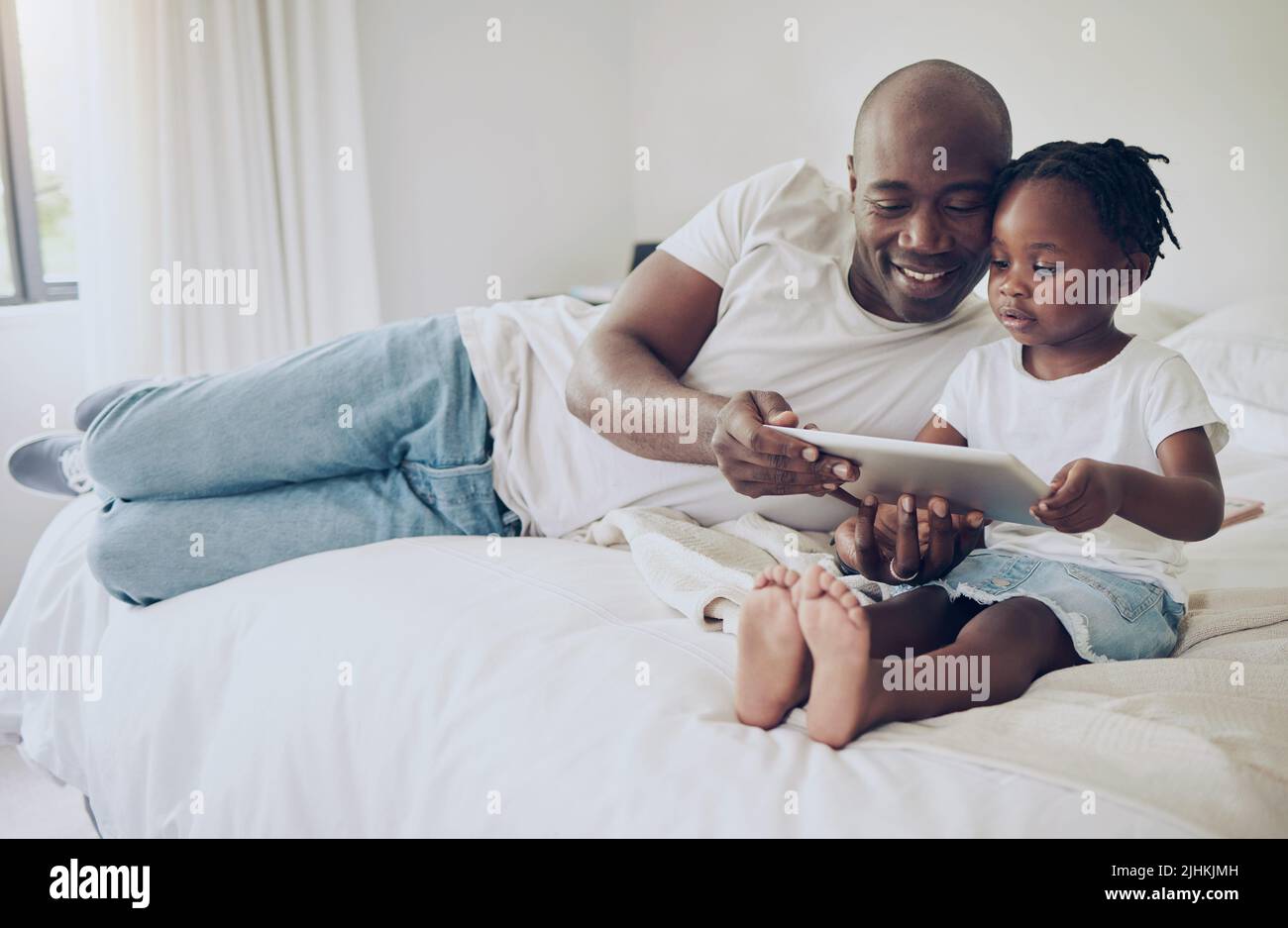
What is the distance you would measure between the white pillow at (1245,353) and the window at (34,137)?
239 cm

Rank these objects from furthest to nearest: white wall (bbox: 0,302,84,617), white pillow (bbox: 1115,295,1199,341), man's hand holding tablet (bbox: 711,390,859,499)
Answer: white wall (bbox: 0,302,84,617)
white pillow (bbox: 1115,295,1199,341)
man's hand holding tablet (bbox: 711,390,859,499)

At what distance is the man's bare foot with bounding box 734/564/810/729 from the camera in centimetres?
81

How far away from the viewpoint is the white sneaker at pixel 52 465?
1.70m

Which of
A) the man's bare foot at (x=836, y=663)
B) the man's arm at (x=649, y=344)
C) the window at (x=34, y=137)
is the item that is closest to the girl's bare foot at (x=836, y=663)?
the man's bare foot at (x=836, y=663)

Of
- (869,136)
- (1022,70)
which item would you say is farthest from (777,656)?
(1022,70)

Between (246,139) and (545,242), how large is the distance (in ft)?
3.51

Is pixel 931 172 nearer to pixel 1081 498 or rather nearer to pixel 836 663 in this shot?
pixel 1081 498

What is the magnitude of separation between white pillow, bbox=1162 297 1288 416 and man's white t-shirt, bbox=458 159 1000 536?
28.4 inches

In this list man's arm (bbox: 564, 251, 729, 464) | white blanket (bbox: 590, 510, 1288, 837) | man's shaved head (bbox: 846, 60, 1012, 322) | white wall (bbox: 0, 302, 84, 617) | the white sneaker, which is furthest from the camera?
white wall (bbox: 0, 302, 84, 617)

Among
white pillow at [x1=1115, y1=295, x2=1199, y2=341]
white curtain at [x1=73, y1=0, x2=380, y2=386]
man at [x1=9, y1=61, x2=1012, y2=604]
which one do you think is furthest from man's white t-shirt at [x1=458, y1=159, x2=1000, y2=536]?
white curtain at [x1=73, y1=0, x2=380, y2=386]

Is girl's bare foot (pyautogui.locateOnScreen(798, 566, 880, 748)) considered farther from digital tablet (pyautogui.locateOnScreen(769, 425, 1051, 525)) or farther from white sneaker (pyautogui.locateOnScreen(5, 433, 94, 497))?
white sneaker (pyautogui.locateOnScreen(5, 433, 94, 497))

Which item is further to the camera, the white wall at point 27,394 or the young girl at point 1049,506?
the white wall at point 27,394

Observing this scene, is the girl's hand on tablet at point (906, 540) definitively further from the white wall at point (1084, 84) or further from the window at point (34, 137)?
the window at point (34, 137)

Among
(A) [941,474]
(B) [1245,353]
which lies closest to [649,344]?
(A) [941,474]
